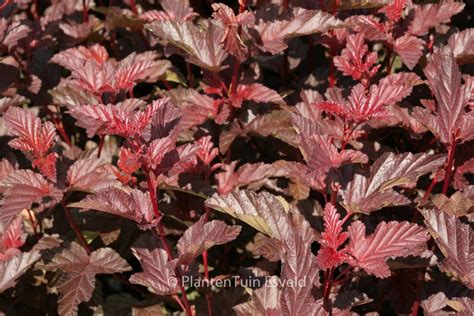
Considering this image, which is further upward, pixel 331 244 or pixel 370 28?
pixel 370 28

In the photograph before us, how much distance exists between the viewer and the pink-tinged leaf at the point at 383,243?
6.31 feet

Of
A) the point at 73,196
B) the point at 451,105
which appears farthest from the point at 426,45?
the point at 73,196

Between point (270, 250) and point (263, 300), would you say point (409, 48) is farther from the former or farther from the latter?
point (263, 300)

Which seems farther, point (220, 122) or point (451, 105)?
point (220, 122)

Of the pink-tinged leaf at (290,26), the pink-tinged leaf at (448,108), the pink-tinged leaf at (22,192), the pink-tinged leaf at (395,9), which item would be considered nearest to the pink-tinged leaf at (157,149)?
the pink-tinged leaf at (22,192)

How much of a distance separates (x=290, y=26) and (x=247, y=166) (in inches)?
22.7

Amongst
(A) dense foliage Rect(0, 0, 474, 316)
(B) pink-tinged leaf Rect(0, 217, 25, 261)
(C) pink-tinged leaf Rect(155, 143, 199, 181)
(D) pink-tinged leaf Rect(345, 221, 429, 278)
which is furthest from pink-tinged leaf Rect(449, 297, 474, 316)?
(B) pink-tinged leaf Rect(0, 217, 25, 261)

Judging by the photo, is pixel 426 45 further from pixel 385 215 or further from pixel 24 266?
pixel 24 266

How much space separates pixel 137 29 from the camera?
118 inches

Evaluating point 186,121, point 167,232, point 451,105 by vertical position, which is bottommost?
point 167,232

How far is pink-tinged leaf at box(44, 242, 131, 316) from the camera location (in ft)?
7.54

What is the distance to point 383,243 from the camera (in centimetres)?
197

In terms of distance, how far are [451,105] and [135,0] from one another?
5.88 feet

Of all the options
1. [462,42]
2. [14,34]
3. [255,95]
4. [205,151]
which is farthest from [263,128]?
[14,34]
